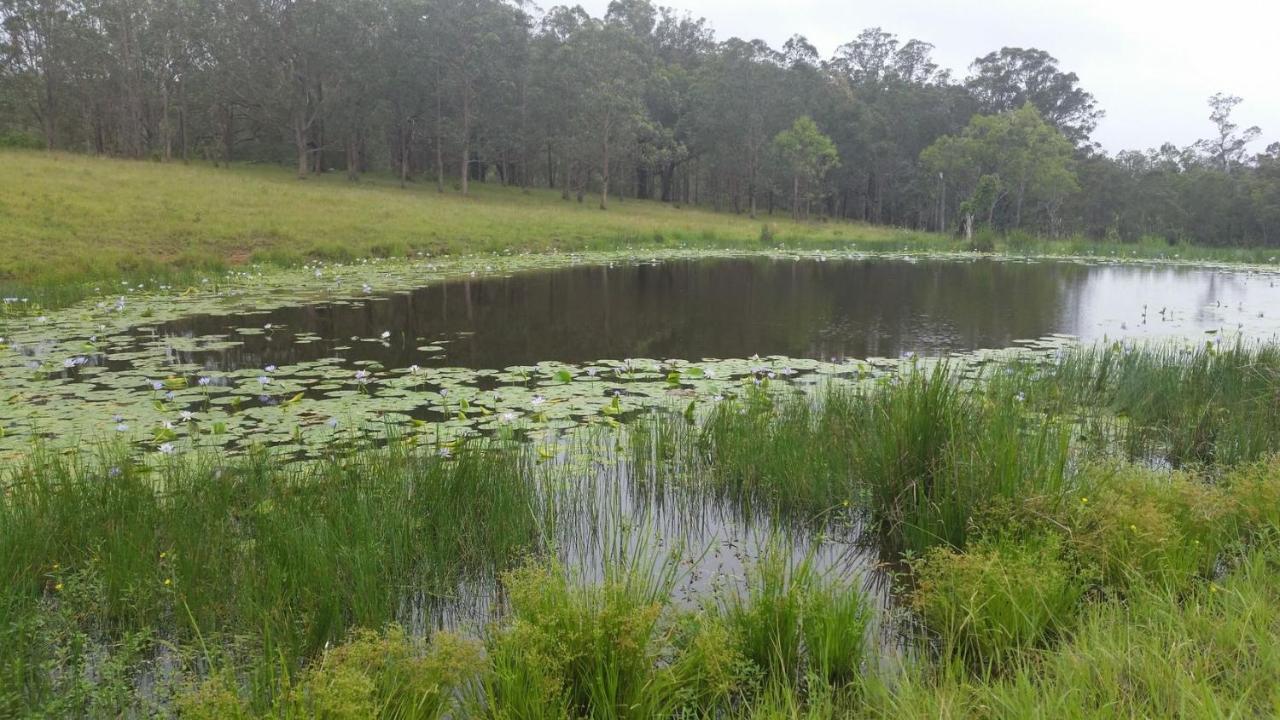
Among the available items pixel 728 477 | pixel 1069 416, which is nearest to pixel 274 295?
pixel 728 477

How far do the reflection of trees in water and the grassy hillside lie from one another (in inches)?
228

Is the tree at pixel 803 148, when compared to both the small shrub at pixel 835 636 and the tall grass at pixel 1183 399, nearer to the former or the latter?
the tall grass at pixel 1183 399

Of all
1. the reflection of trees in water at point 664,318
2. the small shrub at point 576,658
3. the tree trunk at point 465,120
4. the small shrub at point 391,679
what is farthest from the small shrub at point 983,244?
the small shrub at point 391,679

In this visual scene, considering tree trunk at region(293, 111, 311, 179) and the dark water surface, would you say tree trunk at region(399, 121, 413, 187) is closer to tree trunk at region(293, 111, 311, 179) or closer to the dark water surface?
tree trunk at region(293, 111, 311, 179)

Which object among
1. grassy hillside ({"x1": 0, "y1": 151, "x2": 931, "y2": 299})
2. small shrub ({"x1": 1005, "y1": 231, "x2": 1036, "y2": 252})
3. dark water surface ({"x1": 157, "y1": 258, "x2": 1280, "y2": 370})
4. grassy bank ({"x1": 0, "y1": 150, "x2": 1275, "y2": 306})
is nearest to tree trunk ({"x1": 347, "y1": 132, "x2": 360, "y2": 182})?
grassy bank ({"x1": 0, "y1": 150, "x2": 1275, "y2": 306})

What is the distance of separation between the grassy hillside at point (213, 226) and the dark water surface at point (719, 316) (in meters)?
5.67

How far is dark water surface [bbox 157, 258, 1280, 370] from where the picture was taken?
10.0 meters

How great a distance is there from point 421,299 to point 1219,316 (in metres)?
13.7

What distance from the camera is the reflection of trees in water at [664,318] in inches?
396

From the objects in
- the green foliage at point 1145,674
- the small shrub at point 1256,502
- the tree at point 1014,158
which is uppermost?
the tree at point 1014,158

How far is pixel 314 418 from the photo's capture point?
6.21m

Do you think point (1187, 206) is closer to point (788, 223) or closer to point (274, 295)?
point (788, 223)

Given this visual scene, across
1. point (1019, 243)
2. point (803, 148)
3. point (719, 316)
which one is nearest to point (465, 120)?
point (803, 148)

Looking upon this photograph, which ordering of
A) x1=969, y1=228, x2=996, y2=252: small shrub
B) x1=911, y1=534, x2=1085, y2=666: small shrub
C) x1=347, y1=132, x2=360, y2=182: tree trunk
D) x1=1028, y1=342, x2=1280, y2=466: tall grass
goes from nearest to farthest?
x1=911, y1=534, x2=1085, y2=666: small shrub → x1=1028, y1=342, x2=1280, y2=466: tall grass → x1=969, y1=228, x2=996, y2=252: small shrub → x1=347, y1=132, x2=360, y2=182: tree trunk
